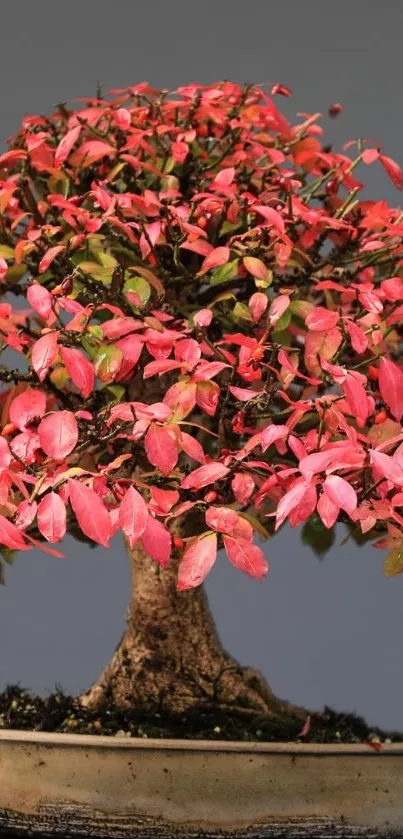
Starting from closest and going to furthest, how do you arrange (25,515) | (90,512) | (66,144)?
1. (90,512)
2. (25,515)
3. (66,144)

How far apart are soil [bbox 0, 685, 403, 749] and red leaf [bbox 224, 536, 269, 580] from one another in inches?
27.5

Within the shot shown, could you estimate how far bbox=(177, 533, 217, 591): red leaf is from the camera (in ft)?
5.15

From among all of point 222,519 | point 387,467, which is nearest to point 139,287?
point 222,519

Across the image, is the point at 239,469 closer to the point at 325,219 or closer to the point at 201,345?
the point at 201,345

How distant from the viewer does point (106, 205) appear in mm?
1945

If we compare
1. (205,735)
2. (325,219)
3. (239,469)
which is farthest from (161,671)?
(325,219)

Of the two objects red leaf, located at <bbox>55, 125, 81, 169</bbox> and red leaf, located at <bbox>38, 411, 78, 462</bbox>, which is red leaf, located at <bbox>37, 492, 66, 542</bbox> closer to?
red leaf, located at <bbox>38, 411, 78, 462</bbox>

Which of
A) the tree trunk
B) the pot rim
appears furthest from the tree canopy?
the pot rim

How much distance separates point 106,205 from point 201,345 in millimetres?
270

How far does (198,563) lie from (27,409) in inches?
13.9

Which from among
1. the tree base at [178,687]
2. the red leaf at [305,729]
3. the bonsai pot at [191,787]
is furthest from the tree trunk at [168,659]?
the bonsai pot at [191,787]

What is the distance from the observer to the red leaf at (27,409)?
5.73 ft

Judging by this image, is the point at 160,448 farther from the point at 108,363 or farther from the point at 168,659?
the point at 168,659

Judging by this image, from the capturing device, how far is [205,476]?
1.65 metres
